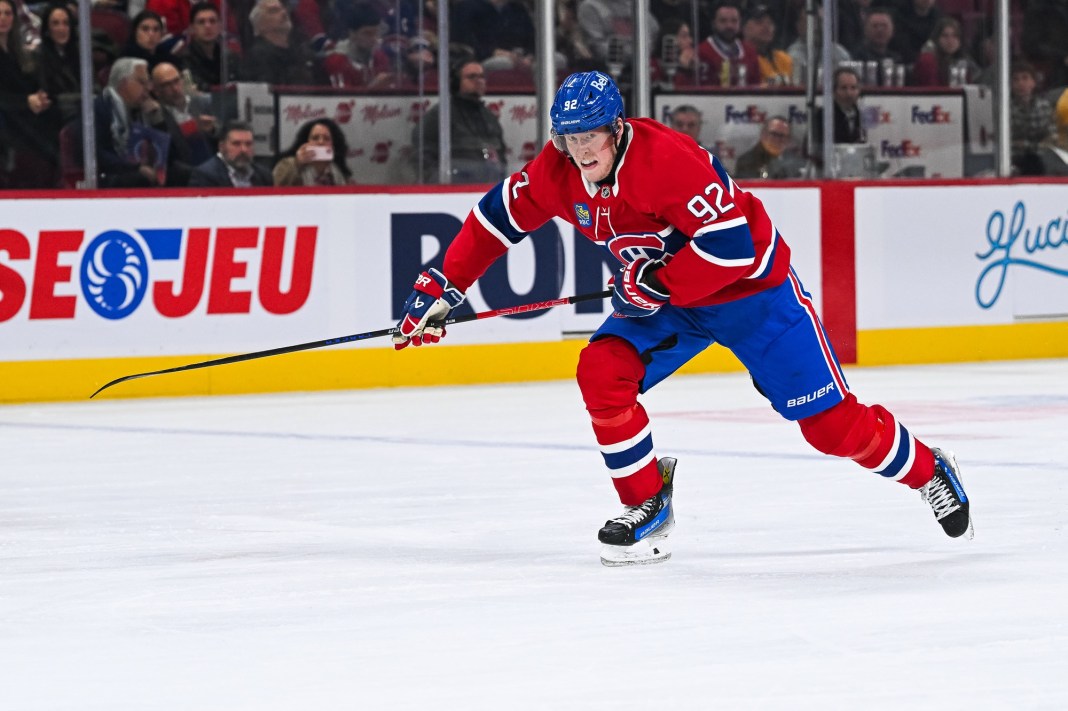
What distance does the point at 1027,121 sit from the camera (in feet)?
31.6

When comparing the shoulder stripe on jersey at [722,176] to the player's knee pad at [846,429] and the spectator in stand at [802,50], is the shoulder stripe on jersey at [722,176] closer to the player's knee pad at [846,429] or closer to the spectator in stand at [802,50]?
the player's knee pad at [846,429]

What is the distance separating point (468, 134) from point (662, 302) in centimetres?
501

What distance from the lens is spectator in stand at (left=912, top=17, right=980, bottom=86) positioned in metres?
9.50

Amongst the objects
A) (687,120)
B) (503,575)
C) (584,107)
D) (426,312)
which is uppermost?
(584,107)

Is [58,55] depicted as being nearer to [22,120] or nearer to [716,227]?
[22,120]

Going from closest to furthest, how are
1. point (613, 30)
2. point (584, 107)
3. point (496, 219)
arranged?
point (584, 107) < point (496, 219) < point (613, 30)

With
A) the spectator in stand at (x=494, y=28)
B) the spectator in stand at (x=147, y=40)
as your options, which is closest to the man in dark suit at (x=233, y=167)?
the spectator in stand at (x=147, y=40)

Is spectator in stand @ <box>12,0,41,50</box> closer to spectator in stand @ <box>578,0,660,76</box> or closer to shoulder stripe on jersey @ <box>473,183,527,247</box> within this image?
spectator in stand @ <box>578,0,660,76</box>

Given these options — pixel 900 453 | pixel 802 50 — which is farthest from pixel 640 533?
pixel 802 50

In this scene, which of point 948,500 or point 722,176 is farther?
point 948,500

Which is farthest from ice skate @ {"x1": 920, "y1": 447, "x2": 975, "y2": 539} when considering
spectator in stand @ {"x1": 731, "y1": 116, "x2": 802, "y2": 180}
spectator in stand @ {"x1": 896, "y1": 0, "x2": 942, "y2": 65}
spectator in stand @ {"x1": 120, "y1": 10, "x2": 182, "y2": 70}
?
spectator in stand @ {"x1": 896, "y1": 0, "x2": 942, "y2": 65}

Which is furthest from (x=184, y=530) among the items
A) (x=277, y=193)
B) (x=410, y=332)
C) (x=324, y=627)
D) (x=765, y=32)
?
(x=765, y=32)

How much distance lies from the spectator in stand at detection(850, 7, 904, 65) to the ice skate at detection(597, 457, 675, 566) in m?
5.80

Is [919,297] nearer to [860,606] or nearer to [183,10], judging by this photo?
[183,10]
